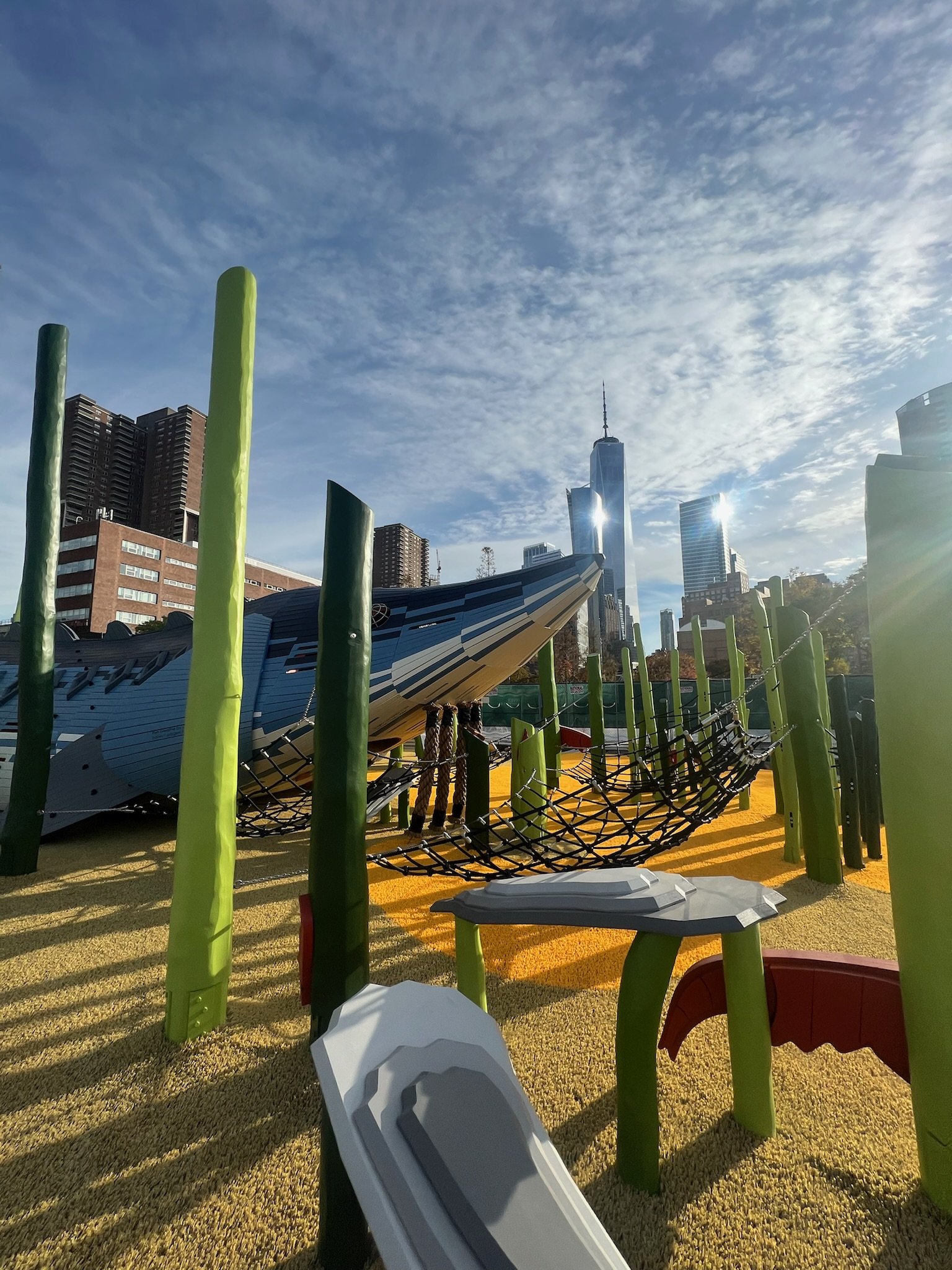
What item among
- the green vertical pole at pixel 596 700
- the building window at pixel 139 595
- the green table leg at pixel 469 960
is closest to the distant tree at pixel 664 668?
the green vertical pole at pixel 596 700

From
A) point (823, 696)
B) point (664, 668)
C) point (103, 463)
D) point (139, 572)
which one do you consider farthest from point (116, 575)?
point (823, 696)

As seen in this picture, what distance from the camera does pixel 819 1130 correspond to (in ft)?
6.14

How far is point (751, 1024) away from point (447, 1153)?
134 centimetres

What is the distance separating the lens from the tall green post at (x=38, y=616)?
4773 millimetres

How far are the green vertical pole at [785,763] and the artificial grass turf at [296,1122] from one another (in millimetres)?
1435

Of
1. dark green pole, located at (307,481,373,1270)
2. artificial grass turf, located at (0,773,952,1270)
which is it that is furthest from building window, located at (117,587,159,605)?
dark green pole, located at (307,481,373,1270)

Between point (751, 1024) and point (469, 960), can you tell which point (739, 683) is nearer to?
point (751, 1024)

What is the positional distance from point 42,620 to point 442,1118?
5489 millimetres

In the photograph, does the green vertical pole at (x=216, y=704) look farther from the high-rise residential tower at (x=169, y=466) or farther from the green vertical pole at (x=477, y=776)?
the high-rise residential tower at (x=169, y=466)

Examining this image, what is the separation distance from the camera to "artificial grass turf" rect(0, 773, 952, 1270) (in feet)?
4.96

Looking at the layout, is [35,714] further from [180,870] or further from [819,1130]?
[819,1130]

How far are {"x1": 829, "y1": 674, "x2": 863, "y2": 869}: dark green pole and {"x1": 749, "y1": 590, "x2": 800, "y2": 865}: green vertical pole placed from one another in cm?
36

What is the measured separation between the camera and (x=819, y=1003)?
1790 millimetres

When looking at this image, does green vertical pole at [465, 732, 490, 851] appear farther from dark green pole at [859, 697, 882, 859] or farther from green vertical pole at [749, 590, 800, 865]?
dark green pole at [859, 697, 882, 859]
